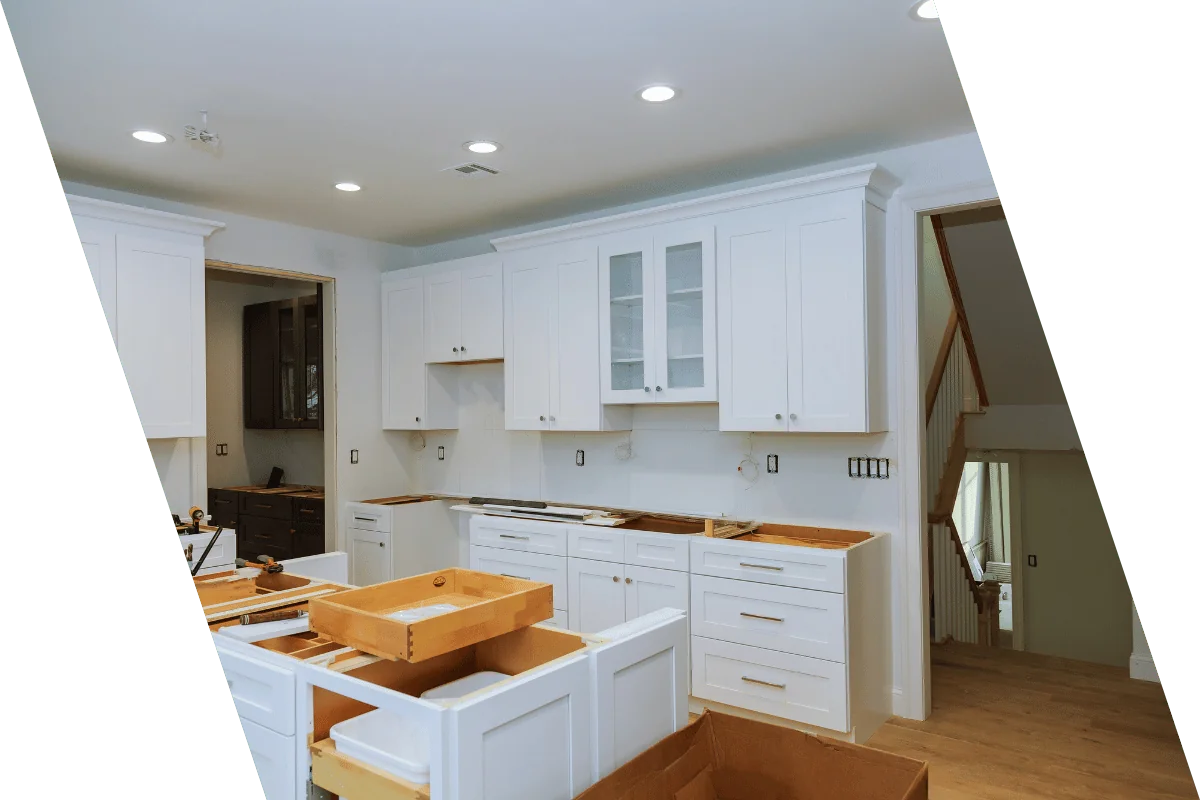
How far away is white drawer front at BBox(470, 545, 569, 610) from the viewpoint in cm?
425

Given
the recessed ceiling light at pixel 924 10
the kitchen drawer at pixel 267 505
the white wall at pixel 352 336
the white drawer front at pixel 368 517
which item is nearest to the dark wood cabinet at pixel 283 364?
the white wall at pixel 352 336

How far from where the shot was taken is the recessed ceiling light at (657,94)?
2.98 metres

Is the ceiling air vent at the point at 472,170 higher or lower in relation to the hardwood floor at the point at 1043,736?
higher

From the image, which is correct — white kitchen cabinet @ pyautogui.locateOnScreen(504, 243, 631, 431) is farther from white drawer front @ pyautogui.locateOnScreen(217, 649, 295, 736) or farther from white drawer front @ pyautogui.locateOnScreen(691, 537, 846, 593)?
white drawer front @ pyautogui.locateOnScreen(217, 649, 295, 736)

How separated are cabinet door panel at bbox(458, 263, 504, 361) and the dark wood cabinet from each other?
132 centimetres

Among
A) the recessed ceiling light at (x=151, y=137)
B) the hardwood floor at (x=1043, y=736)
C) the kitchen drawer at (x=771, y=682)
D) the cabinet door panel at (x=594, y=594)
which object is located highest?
the recessed ceiling light at (x=151, y=137)

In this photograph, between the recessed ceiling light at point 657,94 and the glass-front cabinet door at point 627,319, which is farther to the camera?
the glass-front cabinet door at point 627,319

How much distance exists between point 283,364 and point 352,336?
117cm

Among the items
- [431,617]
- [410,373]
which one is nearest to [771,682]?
[431,617]

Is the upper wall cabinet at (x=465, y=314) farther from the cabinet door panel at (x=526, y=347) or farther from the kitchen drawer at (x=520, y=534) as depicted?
the kitchen drawer at (x=520, y=534)

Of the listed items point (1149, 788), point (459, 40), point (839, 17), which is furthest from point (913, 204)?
point (1149, 788)

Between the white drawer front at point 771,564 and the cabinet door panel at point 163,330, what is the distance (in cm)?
264

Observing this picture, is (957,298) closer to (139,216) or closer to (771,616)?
(771,616)

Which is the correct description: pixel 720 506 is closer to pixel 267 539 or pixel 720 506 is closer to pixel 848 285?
pixel 848 285
